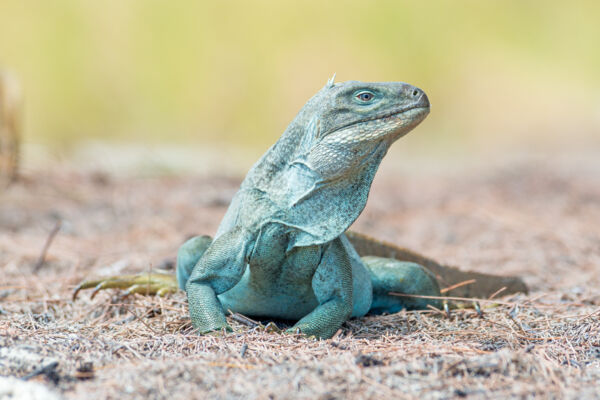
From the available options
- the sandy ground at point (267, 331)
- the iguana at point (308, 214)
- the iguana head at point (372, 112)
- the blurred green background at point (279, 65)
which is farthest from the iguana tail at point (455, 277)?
the blurred green background at point (279, 65)

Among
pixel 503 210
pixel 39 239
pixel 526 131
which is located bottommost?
pixel 526 131

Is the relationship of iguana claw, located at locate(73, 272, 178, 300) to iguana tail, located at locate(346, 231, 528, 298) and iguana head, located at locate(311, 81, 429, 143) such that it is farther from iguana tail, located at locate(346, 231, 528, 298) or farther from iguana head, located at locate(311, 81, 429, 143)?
iguana head, located at locate(311, 81, 429, 143)

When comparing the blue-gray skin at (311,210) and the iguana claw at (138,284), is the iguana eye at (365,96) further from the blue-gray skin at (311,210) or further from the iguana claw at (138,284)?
the iguana claw at (138,284)

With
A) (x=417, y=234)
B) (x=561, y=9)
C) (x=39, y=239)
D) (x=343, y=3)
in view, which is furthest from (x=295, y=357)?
(x=561, y=9)

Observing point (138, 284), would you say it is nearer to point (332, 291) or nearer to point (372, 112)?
point (332, 291)

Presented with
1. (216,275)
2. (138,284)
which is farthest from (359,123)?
(138,284)

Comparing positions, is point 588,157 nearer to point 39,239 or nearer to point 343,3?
point 343,3

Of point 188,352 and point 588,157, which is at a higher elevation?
point 188,352
